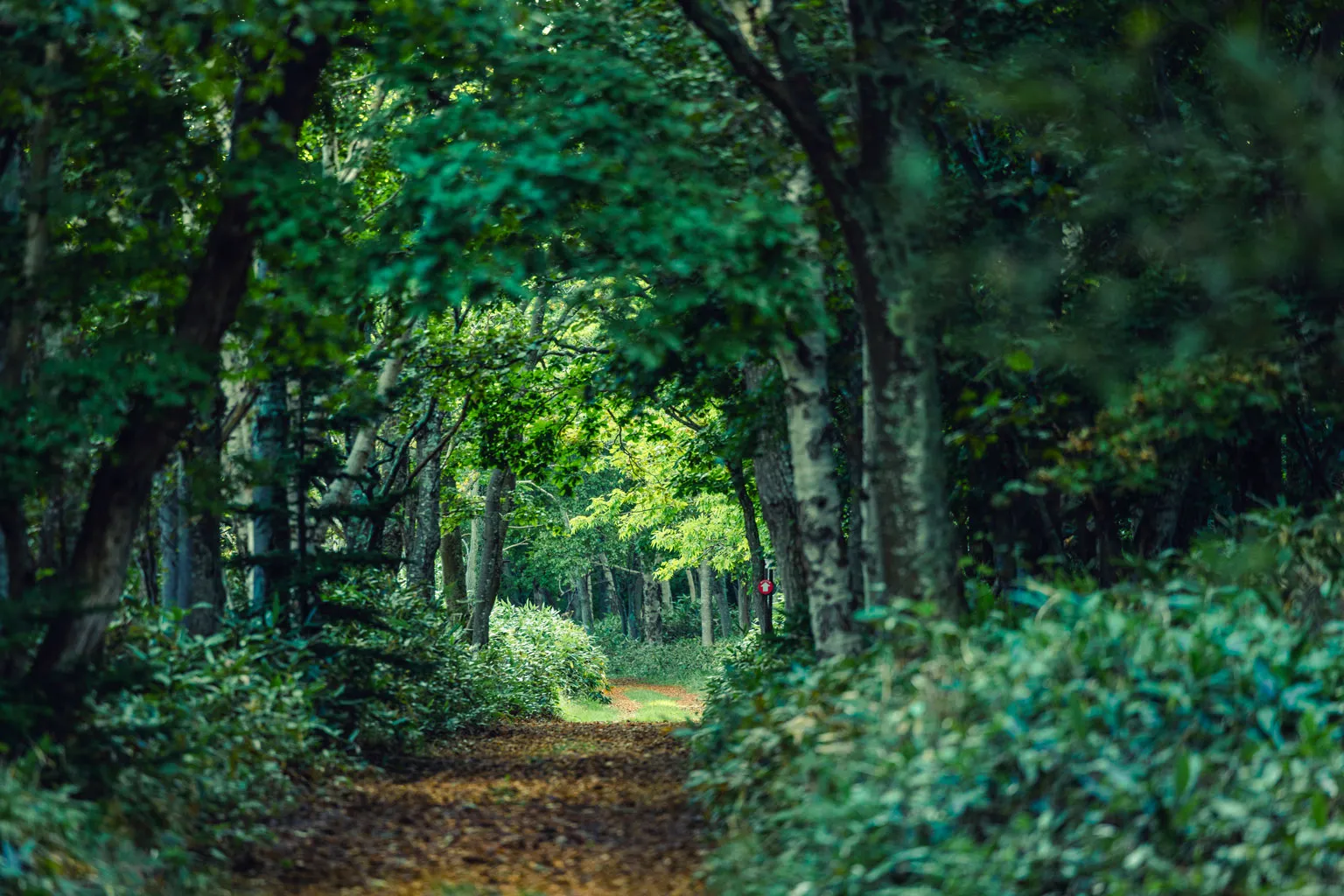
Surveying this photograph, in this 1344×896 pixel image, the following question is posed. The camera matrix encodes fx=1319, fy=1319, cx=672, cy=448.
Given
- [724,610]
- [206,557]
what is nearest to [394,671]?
[206,557]

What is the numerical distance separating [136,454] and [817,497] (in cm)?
521

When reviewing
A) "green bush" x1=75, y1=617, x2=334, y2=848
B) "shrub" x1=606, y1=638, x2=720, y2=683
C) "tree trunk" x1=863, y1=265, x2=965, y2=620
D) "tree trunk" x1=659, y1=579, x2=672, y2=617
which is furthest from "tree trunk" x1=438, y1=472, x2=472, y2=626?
"tree trunk" x1=659, y1=579, x2=672, y2=617

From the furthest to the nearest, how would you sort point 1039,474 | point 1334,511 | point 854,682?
point 1334,511
point 1039,474
point 854,682

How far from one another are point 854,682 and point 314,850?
141 inches

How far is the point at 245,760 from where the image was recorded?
9.44 m

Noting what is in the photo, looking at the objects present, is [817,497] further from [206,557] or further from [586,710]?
[586,710]

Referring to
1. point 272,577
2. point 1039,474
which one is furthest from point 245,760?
point 1039,474

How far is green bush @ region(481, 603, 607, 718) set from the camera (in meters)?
22.8

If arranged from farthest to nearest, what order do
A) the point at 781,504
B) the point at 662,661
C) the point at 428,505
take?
the point at 662,661, the point at 428,505, the point at 781,504

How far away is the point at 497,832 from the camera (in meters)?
9.29

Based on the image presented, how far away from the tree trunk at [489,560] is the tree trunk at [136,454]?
14927mm

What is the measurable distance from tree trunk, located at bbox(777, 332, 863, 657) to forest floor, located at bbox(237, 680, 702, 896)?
1.89 m

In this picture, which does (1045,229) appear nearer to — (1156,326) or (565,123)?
(1156,326)

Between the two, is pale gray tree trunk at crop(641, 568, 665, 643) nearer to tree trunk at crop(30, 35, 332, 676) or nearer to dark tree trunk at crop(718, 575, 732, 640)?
dark tree trunk at crop(718, 575, 732, 640)
